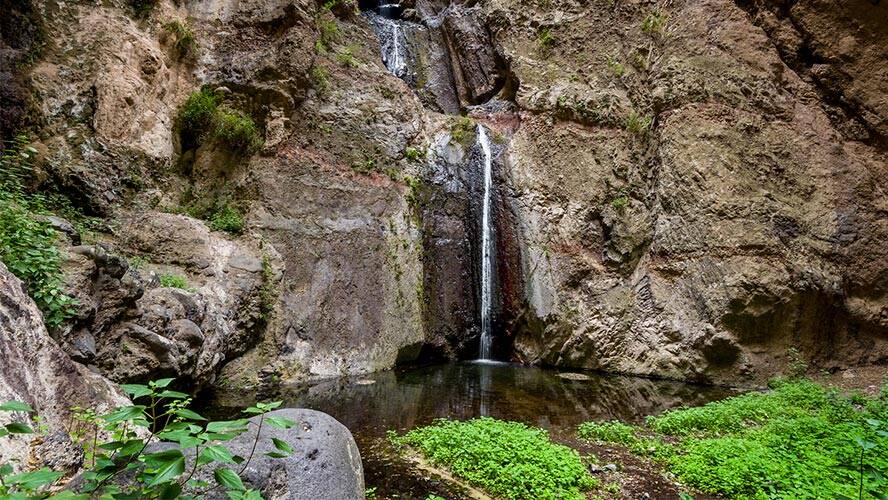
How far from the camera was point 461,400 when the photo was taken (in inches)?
328

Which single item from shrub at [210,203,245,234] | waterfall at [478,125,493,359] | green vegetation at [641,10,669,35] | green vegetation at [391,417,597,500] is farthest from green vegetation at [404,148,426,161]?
green vegetation at [391,417,597,500]

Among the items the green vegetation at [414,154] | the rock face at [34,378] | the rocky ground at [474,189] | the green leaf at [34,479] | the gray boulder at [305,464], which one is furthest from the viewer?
the green vegetation at [414,154]

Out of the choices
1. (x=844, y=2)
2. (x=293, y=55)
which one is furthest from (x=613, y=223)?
(x=293, y=55)

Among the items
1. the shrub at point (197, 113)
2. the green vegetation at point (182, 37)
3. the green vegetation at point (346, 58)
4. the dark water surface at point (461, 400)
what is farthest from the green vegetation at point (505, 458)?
the green vegetation at point (346, 58)

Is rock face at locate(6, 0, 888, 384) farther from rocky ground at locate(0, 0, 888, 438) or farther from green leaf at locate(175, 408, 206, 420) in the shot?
green leaf at locate(175, 408, 206, 420)

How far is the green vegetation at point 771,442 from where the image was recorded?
186 inches

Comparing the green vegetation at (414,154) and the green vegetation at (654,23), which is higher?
the green vegetation at (654,23)

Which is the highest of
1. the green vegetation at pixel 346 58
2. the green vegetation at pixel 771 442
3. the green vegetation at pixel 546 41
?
the green vegetation at pixel 546 41

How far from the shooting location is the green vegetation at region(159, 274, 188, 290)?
7762 mm

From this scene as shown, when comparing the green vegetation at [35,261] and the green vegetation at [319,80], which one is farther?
the green vegetation at [319,80]

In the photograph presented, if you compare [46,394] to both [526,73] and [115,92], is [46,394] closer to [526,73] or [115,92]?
[115,92]

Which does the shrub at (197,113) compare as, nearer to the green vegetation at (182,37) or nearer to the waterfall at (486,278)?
the green vegetation at (182,37)

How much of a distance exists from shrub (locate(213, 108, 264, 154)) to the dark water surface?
594cm

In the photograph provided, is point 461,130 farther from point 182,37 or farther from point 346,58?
point 182,37
